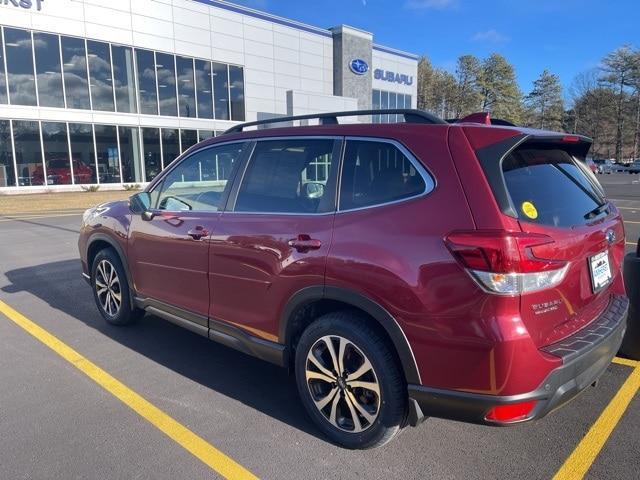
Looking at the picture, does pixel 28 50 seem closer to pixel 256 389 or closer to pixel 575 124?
pixel 256 389

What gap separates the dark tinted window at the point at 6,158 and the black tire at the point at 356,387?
2354cm

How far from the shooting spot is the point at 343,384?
9.14ft

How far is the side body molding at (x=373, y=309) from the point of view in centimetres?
245

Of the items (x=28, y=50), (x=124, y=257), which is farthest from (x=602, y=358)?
(x=28, y=50)

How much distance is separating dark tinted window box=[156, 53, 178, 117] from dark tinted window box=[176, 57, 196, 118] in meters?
0.34

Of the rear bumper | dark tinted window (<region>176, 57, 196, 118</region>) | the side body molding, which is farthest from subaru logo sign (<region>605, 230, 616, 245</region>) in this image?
dark tinted window (<region>176, 57, 196, 118</region>)

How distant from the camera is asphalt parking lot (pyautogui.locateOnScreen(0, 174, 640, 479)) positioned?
2633mm

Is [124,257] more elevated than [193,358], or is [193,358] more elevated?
[124,257]

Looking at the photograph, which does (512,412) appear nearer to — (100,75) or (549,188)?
(549,188)

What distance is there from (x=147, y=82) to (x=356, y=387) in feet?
85.7

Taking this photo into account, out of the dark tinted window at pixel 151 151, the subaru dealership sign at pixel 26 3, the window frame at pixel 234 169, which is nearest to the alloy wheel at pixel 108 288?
the window frame at pixel 234 169

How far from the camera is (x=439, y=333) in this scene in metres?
2.32

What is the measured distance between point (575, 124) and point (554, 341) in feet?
312

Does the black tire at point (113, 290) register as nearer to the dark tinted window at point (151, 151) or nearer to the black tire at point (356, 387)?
the black tire at point (356, 387)
